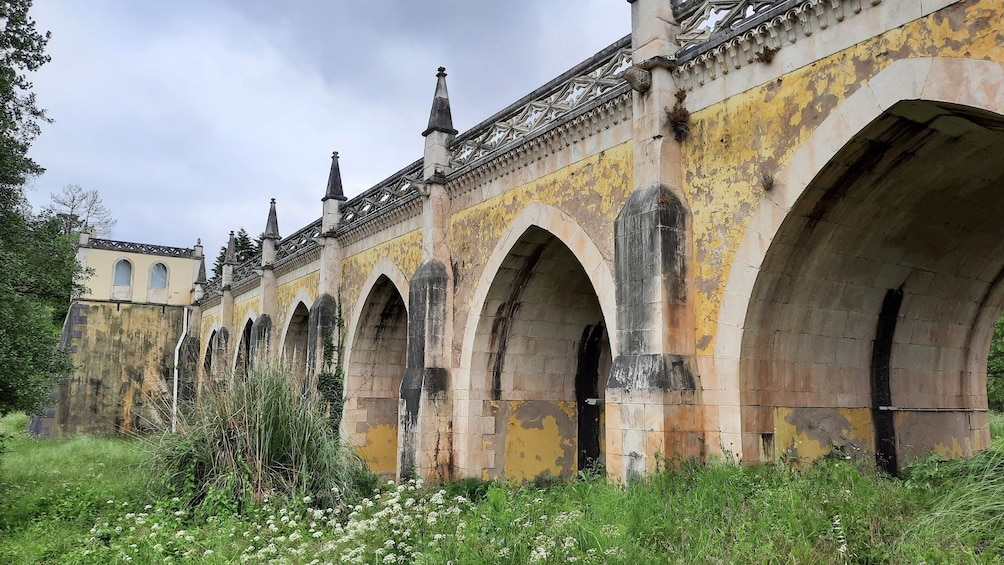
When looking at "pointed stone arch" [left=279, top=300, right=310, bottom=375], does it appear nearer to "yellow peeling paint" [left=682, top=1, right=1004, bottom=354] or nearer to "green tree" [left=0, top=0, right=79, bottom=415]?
"green tree" [left=0, top=0, right=79, bottom=415]

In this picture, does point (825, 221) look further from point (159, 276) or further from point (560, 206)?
point (159, 276)

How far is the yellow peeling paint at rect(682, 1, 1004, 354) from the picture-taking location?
655 cm

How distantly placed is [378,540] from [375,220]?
1105 centimetres

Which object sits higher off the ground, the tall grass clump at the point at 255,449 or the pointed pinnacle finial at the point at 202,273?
the pointed pinnacle finial at the point at 202,273

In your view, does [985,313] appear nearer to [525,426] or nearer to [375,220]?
[525,426]

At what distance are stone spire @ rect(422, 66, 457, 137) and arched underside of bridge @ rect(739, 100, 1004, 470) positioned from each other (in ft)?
25.6

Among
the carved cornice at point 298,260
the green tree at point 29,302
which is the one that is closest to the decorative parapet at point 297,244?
the carved cornice at point 298,260

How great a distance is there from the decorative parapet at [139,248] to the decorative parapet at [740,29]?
31.0 metres

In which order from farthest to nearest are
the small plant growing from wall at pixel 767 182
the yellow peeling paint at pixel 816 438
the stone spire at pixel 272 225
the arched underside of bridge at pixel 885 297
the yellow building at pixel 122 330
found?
the yellow building at pixel 122 330 < the stone spire at pixel 272 225 < the yellow peeling paint at pixel 816 438 < the small plant growing from wall at pixel 767 182 < the arched underside of bridge at pixel 885 297

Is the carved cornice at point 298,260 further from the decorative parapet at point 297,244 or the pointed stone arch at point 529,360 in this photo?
the pointed stone arch at point 529,360

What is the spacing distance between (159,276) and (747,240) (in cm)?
3185

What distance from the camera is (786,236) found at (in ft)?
26.3

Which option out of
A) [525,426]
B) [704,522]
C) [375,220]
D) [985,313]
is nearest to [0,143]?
[375,220]

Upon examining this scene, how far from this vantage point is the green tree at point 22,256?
1041cm
